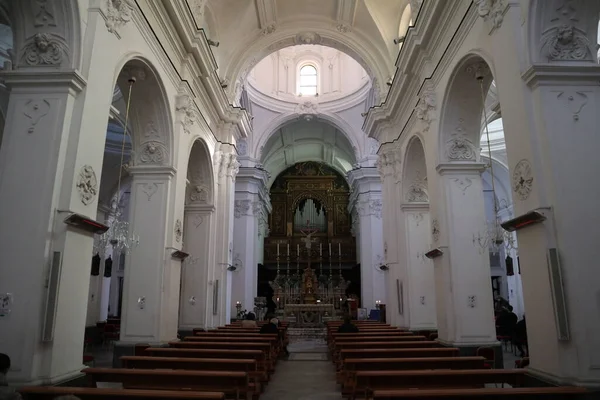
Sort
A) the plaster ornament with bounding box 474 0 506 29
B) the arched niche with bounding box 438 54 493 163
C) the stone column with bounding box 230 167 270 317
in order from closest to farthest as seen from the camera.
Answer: the plaster ornament with bounding box 474 0 506 29 < the arched niche with bounding box 438 54 493 163 < the stone column with bounding box 230 167 270 317

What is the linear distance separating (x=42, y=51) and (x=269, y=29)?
10.2 metres

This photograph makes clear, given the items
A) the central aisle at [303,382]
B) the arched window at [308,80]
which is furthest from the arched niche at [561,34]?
the arched window at [308,80]

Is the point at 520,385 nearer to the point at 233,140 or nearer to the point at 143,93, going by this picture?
the point at 143,93

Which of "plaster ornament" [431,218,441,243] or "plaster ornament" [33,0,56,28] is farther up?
"plaster ornament" [33,0,56,28]

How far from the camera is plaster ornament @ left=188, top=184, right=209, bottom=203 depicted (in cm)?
1267

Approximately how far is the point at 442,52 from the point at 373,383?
21.5ft

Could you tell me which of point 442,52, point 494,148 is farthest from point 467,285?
point 494,148

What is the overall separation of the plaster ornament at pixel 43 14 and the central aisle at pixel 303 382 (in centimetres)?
586

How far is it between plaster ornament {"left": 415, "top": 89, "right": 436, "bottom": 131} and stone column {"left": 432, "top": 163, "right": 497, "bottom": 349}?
1268mm

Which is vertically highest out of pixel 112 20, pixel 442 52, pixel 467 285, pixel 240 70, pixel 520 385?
pixel 240 70

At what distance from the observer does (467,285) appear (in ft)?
27.3

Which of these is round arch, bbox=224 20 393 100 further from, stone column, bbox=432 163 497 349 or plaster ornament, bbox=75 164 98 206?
plaster ornament, bbox=75 164 98 206

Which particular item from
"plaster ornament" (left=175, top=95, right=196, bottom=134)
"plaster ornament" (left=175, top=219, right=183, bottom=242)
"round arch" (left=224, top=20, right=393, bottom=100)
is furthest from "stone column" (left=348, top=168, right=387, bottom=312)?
"plaster ornament" (left=175, top=95, right=196, bottom=134)

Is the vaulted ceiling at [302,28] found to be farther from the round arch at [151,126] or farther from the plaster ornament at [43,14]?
the plaster ornament at [43,14]
